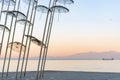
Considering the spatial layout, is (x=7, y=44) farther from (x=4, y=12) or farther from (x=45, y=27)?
(x=45, y=27)

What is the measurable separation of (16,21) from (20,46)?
310cm

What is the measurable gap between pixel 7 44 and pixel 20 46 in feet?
8.23

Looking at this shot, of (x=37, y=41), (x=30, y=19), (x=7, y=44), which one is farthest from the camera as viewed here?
(x=7, y=44)

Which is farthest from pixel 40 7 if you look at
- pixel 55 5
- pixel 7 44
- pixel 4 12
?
pixel 7 44

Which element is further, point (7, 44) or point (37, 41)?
point (7, 44)

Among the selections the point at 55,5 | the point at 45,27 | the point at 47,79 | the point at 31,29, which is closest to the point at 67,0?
the point at 55,5

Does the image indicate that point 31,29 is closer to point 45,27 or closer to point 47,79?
point 45,27

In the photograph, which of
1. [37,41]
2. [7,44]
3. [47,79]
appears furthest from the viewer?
[47,79]

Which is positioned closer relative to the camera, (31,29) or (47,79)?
(31,29)

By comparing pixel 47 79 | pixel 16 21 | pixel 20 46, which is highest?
pixel 16 21

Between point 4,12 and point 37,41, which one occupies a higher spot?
point 4,12

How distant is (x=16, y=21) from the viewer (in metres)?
43.2

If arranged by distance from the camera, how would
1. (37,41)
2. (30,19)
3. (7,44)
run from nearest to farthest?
(37,41) < (30,19) < (7,44)

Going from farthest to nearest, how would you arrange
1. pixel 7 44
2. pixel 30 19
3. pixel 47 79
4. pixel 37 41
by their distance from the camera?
pixel 47 79 < pixel 7 44 < pixel 30 19 < pixel 37 41
